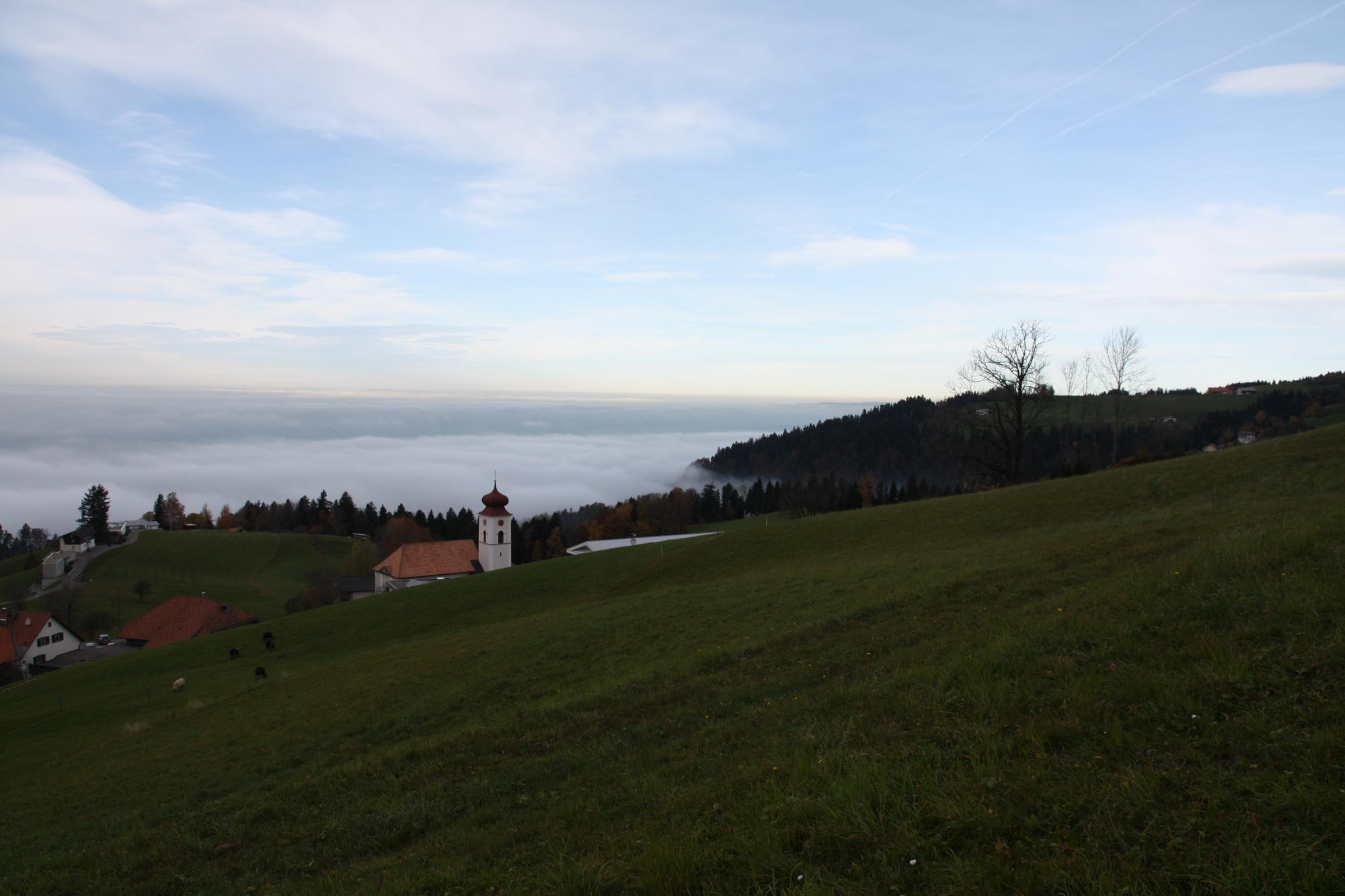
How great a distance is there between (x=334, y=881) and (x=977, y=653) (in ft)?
29.1

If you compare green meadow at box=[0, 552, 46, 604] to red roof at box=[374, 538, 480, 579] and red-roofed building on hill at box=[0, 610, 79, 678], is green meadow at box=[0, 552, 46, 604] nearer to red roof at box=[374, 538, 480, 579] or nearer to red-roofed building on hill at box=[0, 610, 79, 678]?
red-roofed building on hill at box=[0, 610, 79, 678]

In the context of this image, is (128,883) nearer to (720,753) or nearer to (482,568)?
(720,753)

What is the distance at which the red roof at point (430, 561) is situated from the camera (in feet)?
246

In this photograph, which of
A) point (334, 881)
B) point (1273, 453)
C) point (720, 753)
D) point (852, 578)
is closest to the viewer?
point (334, 881)

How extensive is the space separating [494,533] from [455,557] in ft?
23.0

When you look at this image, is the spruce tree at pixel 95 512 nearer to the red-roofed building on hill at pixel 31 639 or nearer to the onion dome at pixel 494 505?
the red-roofed building on hill at pixel 31 639

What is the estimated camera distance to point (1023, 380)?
152ft

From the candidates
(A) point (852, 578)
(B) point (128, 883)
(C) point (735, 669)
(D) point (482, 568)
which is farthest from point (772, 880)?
(D) point (482, 568)

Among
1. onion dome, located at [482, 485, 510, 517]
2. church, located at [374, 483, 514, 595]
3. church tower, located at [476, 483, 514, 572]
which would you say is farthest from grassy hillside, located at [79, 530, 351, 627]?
onion dome, located at [482, 485, 510, 517]

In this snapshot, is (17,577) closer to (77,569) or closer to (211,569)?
(77,569)

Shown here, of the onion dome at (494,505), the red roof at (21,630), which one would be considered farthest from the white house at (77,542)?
the onion dome at (494,505)

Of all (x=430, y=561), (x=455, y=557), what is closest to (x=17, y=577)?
(x=430, y=561)

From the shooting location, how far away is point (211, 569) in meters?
105

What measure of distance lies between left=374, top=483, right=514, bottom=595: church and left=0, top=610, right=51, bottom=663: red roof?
3195 cm
